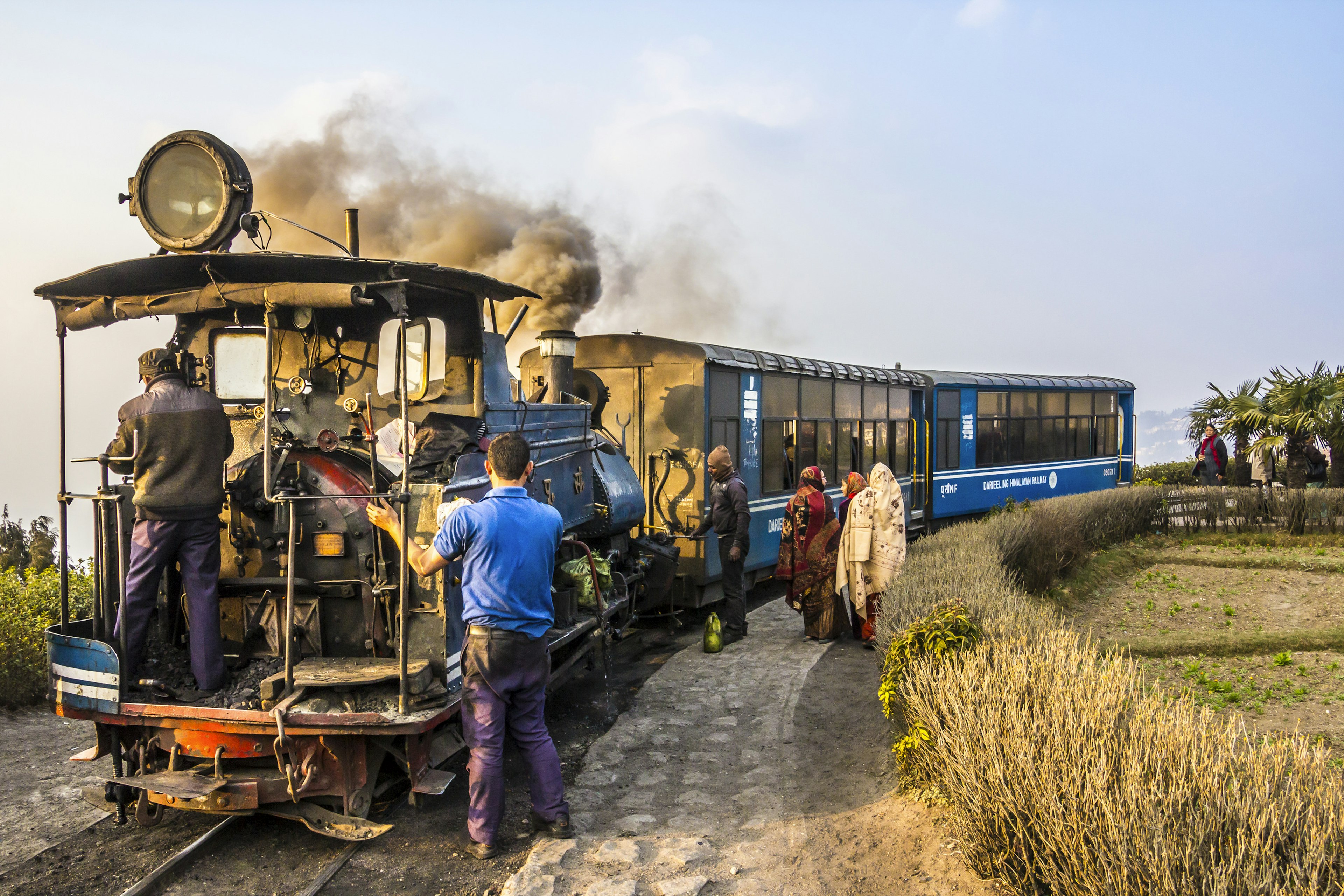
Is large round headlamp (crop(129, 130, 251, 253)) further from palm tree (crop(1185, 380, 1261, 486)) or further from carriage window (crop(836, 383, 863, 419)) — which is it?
palm tree (crop(1185, 380, 1261, 486))

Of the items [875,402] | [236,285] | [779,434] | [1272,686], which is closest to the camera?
[236,285]

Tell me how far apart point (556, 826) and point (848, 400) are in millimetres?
10427

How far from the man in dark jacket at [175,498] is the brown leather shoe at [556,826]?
6.36ft

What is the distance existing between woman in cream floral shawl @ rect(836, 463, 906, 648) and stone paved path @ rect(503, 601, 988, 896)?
1125mm

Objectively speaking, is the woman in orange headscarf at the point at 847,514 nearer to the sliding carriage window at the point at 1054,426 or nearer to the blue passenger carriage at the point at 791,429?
the blue passenger carriage at the point at 791,429

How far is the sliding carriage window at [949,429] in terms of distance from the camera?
57.9ft

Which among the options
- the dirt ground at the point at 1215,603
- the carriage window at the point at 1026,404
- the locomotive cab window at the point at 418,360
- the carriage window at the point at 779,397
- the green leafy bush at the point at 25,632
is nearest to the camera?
the locomotive cab window at the point at 418,360

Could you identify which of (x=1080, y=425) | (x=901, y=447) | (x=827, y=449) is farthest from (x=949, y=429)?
(x=1080, y=425)

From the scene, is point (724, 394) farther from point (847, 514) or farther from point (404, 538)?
point (404, 538)

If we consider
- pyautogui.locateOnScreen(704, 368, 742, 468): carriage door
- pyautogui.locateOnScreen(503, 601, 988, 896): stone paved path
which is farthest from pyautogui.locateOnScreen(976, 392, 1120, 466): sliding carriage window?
pyautogui.locateOnScreen(503, 601, 988, 896): stone paved path

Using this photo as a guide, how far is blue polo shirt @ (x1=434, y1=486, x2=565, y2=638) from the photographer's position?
4.67 m

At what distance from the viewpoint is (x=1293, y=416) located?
685 inches

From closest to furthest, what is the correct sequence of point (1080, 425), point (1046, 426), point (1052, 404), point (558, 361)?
point (558, 361)
point (1046, 426)
point (1052, 404)
point (1080, 425)

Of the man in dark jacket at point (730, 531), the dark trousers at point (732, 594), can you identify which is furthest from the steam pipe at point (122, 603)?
the dark trousers at point (732, 594)
